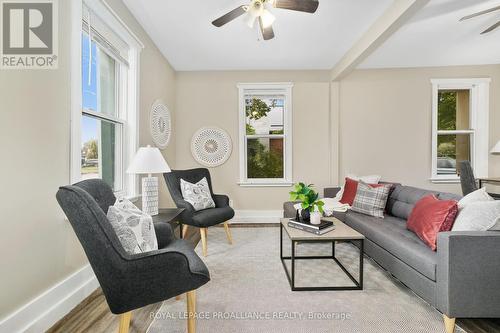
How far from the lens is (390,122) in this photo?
4.24 m

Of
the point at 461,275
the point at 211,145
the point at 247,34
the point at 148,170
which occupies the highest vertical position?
the point at 247,34

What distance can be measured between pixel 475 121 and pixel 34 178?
5910mm

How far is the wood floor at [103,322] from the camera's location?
5.18 feet

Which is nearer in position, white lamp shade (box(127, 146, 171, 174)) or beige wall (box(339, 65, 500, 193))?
white lamp shade (box(127, 146, 171, 174))

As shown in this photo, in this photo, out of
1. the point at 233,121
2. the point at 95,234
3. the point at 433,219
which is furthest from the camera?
the point at 233,121

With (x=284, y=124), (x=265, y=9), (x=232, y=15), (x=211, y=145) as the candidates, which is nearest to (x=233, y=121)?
(x=211, y=145)

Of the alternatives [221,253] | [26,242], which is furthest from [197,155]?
[26,242]

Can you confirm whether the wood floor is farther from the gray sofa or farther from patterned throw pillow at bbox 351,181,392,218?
patterned throw pillow at bbox 351,181,392,218

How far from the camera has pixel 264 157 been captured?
4402mm

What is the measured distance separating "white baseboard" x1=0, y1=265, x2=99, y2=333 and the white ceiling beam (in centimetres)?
357

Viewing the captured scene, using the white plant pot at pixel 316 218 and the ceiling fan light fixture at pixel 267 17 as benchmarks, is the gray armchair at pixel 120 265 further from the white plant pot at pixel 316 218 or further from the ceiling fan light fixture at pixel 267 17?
the ceiling fan light fixture at pixel 267 17

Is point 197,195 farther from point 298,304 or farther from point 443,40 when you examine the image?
point 443,40

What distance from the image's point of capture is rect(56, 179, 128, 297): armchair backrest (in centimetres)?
118

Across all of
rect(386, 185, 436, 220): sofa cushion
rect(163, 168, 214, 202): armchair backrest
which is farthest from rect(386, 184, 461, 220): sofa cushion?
rect(163, 168, 214, 202): armchair backrest
